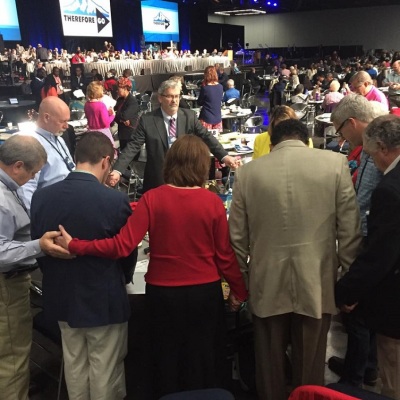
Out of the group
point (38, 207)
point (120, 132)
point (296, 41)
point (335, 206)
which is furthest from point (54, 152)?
point (296, 41)

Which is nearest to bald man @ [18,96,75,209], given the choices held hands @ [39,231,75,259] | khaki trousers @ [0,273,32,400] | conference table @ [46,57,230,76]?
khaki trousers @ [0,273,32,400]

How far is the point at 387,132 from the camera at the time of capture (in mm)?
1700

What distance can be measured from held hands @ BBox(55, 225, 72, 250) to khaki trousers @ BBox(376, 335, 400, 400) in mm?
1370

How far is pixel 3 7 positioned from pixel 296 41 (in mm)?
16751

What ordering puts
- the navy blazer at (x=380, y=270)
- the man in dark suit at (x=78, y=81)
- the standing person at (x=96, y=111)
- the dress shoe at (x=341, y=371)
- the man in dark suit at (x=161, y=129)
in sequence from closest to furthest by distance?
the navy blazer at (x=380, y=270) < the dress shoe at (x=341, y=371) < the man in dark suit at (x=161, y=129) < the standing person at (x=96, y=111) < the man in dark suit at (x=78, y=81)

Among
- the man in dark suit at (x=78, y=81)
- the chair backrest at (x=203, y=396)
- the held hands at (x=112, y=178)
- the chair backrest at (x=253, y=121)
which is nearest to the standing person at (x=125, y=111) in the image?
the chair backrest at (x=253, y=121)

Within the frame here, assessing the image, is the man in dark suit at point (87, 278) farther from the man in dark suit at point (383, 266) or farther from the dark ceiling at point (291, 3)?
the dark ceiling at point (291, 3)

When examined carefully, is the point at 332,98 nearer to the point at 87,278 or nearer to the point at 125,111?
the point at 125,111

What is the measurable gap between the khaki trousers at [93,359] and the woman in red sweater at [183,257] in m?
0.21

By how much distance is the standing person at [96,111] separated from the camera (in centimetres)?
545

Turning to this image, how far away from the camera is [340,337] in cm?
287

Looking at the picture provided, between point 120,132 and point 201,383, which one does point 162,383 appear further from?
point 120,132

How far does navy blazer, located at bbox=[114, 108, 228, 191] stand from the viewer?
330cm

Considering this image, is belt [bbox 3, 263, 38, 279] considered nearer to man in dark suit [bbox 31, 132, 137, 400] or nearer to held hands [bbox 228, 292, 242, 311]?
man in dark suit [bbox 31, 132, 137, 400]
